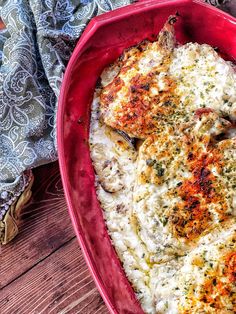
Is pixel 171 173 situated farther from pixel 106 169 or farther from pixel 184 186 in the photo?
pixel 106 169

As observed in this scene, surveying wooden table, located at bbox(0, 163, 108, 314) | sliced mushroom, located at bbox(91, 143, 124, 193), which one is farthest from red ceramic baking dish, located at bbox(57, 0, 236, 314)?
wooden table, located at bbox(0, 163, 108, 314)

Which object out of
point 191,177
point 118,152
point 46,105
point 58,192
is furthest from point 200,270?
point 46,105

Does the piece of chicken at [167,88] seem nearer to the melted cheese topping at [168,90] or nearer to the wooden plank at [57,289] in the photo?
the melted cheese topping at [168,90]

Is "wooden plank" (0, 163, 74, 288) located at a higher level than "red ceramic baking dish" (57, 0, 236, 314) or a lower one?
lower

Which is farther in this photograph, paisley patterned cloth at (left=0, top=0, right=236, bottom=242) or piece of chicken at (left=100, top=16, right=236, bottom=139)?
paisley patterned cloth at (left=0, top=0, right=236, bottom=242)

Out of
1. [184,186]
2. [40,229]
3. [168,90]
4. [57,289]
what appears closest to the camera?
[184,186]

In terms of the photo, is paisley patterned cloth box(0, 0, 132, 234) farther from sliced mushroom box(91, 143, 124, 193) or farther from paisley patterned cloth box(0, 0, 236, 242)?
sliced mushroom box(91, 143, 124, 193)

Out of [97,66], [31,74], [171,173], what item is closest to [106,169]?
[171,173]

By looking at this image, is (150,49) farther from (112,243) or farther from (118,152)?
(112,243)
